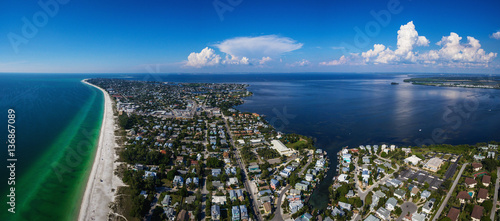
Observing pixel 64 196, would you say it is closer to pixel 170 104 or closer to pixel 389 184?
pixel 389 184

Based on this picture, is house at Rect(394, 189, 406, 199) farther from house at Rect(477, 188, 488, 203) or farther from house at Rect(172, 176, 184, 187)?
house at Rect(172, 176, 184, 187)

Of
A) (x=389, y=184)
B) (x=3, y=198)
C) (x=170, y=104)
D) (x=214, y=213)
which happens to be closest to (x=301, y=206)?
(x=214, y=213)

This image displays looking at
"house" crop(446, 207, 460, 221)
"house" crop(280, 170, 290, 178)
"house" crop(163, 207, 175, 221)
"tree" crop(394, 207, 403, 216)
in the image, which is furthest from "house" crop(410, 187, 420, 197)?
"house" crop(163, 207, 175, 221)

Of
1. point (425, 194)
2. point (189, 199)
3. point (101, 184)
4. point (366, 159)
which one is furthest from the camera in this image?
point (366, 159)

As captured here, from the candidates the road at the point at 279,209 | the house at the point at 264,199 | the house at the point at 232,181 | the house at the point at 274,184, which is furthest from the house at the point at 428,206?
the house at the point at 232,181

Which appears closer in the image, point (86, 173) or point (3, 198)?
point (3, 198)

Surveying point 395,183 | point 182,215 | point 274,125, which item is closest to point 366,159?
point 395,183

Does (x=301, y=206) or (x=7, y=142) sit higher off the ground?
(x=7, y=142)

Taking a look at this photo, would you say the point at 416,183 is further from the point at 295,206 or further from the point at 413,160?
the point at 295,206

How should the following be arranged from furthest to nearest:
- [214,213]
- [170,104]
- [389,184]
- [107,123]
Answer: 1. [170,104]
2. [107,123]
3. [389,184]
4. [214,213]
